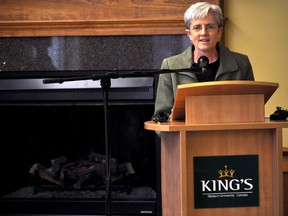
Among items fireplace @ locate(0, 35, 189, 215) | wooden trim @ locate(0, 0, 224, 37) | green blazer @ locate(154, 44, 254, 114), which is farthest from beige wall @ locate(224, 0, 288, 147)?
green blazer @ locate(154, 44, 254, 114)

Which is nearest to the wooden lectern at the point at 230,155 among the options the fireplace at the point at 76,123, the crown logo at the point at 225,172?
the crown logo at the point at 225,172

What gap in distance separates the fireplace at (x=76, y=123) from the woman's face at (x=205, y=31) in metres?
0.87

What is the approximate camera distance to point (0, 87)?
3.14 m

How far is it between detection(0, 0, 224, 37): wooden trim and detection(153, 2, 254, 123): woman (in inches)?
27.2

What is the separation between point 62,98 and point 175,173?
5.25 feet

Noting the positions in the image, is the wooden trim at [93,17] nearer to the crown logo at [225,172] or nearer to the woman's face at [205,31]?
the woman's face at [205,31]

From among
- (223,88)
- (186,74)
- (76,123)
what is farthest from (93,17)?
(223,88)

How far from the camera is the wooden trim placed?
299 centimetres

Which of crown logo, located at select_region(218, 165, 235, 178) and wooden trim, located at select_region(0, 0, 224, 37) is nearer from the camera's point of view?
crown logo, located at select_region(218, 165, 235, 178)

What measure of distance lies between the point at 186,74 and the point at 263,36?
992 mm

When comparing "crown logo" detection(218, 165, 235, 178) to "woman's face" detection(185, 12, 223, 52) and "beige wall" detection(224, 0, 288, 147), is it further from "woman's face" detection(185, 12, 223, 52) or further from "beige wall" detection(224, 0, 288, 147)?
"beige wall" detection(224, 0, 288, 147)

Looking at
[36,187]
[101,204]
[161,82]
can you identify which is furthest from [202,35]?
[36,187]

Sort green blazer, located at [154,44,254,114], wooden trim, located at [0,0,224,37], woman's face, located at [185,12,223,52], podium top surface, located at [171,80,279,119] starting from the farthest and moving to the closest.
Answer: wooden trim, located at [0,0,224,37] → green blazer, located at [154,44,254,114] → woman's face, located at [185,12,223,52] → podium top surface, located at [171,80,279,119]

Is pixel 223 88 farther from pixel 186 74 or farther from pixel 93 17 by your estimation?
pixel 93 17
